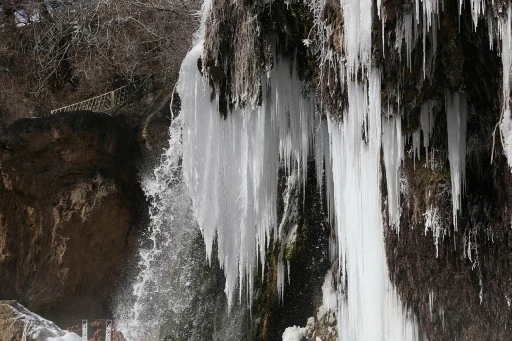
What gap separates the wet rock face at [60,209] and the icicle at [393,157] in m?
7.75

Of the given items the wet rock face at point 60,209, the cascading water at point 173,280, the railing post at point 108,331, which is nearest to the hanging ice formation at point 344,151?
the cascading water at point 173,280

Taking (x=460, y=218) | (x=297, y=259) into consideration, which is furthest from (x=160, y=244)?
(x=460, y=218)

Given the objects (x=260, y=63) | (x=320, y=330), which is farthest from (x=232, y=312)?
(x=260, y=63)

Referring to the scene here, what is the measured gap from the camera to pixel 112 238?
1166 cm

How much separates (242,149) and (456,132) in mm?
2058

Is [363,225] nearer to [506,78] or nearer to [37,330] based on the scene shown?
[506,78]

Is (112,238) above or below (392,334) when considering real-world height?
above

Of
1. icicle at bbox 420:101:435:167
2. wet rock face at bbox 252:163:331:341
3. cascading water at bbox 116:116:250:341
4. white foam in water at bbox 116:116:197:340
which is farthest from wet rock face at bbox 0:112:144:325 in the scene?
icicle at bbox 420:101:435:167

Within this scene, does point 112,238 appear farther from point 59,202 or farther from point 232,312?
point 232,312

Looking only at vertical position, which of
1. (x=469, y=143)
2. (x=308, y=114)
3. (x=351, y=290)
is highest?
(x=308, y=114)

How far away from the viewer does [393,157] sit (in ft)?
13.9

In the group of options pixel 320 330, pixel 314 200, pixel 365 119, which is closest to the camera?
pixel 365 119

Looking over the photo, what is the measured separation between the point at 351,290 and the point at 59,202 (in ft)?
25.2

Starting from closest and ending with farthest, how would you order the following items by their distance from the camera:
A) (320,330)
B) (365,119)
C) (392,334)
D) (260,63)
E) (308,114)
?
(365,119), (392,334), (260,63), (308,114), (320,330)
